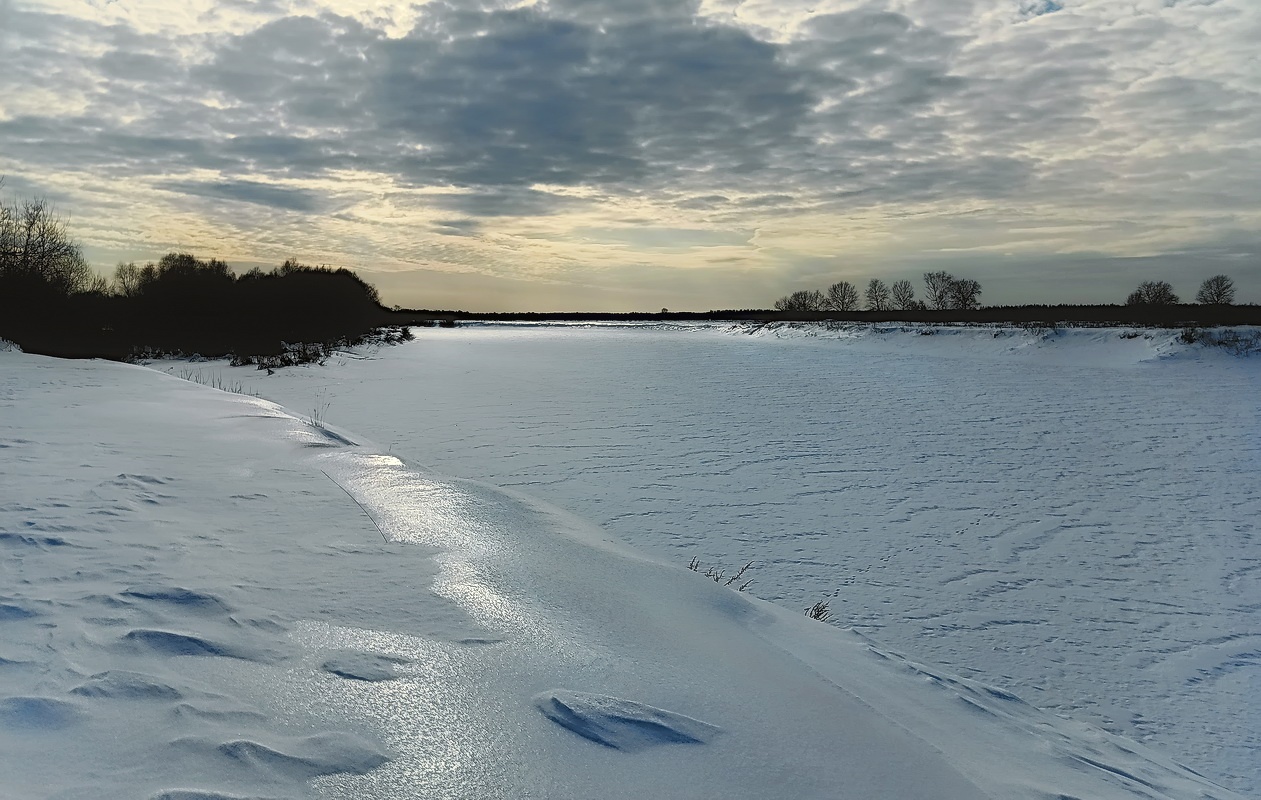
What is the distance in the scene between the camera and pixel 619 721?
7.81ft

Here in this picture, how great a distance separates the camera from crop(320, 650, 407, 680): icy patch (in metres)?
2.47

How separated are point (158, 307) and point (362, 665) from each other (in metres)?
36.0

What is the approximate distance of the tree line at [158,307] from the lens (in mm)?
24766

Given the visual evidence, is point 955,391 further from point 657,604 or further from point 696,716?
point 696,716

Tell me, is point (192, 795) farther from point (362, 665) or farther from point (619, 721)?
point (619, 721)

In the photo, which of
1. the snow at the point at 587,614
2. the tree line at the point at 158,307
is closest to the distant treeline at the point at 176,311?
the tree line at the point at 158,307

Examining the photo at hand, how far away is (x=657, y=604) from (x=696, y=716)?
127 cm

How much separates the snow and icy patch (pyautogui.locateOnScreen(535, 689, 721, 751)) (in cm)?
1

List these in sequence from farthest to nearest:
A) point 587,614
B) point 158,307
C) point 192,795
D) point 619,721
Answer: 1. point 158,307
2. point 587,614
3. point 619,721
4. point 192,795

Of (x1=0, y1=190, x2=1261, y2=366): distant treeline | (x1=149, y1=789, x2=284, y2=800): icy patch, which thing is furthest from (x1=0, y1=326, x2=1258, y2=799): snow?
(x1=0, y1=190, x2=1261, y2=366): distant treeline

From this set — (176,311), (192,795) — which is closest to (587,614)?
(192,795)

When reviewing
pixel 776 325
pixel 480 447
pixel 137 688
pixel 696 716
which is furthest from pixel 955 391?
pixel 776 325

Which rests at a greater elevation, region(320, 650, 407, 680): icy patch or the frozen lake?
region(320, 650, 407, 680): icy patch

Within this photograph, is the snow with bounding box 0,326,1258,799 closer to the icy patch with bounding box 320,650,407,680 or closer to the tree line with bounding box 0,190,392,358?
the icy patch with bounding box 320,650,407,680
